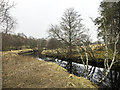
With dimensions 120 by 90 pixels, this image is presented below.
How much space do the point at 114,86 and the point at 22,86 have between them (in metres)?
7.21

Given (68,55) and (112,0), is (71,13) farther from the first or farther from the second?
(68,55)

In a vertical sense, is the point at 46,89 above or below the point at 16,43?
below

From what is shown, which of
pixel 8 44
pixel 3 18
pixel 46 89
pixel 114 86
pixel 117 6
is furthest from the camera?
pixel 8 44

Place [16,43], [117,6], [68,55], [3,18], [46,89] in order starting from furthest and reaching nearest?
1. [16,43]
2. [68,55]
3. [117,6]
4. [3,18]
5. [46,89]

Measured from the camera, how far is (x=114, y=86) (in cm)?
648

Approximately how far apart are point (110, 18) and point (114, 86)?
9.73m

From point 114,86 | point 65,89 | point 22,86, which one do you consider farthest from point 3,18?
point 114,86

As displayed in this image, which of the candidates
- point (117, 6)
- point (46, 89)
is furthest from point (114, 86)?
point (117, 6)

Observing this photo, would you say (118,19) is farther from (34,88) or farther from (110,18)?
(34,88)

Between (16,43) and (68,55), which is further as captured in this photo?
(16,43)

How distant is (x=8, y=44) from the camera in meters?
28.3

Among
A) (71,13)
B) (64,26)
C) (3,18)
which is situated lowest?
(3,18)

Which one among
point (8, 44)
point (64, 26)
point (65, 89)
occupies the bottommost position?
point (65, 89)

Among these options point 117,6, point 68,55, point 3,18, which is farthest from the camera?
point 68,55
